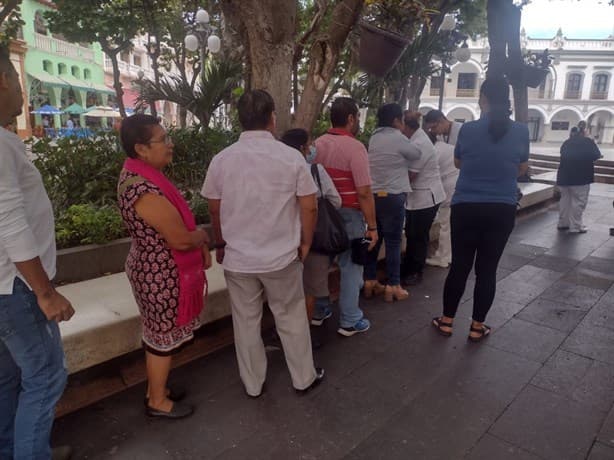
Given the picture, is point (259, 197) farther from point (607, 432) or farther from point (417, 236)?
point (417, 236)

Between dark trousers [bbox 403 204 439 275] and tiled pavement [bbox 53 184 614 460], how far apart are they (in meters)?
0.74

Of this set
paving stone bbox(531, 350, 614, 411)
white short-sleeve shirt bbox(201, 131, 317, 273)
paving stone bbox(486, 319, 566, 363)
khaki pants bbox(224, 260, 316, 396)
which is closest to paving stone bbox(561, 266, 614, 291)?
paving stone bbox(486, 319, 566, 363)

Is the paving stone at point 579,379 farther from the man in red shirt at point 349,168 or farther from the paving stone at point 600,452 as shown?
the man in red shirt at point 349,168

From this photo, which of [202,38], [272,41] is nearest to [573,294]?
[272,41]

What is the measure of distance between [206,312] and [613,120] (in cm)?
Answer: 4627

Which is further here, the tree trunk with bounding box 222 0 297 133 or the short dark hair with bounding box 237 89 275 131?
the tree trunk with bounding box 222 0 297 133

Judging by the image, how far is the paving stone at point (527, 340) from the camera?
10.9ft

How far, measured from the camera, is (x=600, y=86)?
39.1 m

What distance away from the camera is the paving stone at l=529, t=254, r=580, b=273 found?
17.6ft

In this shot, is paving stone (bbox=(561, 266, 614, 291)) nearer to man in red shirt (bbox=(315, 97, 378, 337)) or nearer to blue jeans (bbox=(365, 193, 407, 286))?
blue jeans (bbox=(365, 193, 407, 286))

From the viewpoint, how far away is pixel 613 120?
39.4 m

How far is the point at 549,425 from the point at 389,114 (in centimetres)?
252

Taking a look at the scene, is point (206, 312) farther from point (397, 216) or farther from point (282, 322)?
point (397, 216)

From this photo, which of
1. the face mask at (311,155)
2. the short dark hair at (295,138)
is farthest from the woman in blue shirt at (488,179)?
the short dark hair at (295,138)
